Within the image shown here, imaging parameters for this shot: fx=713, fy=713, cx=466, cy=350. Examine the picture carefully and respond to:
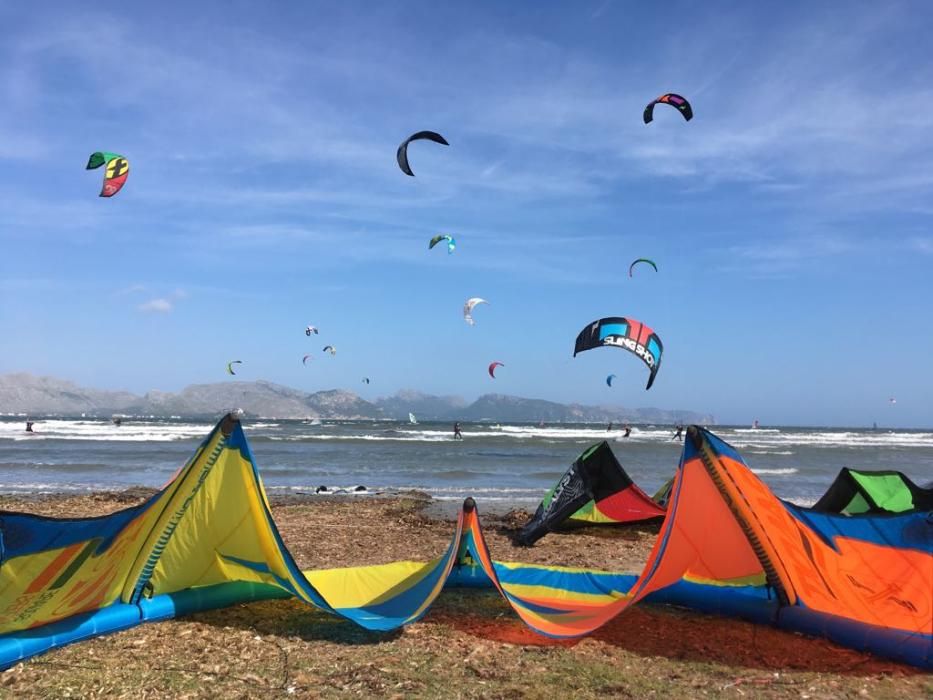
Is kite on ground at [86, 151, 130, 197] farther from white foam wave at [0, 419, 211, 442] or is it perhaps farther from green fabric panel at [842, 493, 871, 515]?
white foam wave at [0, 419, 211, 442]

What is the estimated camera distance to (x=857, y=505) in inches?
331

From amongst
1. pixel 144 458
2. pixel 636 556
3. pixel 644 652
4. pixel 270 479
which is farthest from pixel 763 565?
pixel 144 458

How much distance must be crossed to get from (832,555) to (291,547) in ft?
20.2

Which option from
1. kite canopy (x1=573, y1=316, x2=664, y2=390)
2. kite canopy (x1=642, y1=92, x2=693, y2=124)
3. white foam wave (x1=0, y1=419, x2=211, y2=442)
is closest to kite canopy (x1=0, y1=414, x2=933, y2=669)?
kite canopy (x1=573, y1=316, x2=664, y2=390)

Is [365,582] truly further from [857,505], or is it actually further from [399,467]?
[399,467]

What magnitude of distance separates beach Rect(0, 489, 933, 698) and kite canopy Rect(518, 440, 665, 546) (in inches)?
150

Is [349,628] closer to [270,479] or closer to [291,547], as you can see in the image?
[291,547]

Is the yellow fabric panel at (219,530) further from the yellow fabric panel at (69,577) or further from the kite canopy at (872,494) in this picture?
the kite canopy at (872,494)

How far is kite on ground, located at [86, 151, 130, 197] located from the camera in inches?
508

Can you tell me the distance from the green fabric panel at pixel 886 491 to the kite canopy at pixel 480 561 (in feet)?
11.0

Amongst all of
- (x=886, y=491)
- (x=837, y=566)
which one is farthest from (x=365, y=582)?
(x=886, y=491)


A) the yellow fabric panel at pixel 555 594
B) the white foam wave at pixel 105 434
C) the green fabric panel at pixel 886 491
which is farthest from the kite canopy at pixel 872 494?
the white foam wave at pixel 105 434

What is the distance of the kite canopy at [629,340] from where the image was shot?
6145 millimetres

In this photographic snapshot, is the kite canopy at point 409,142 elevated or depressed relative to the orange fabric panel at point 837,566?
elevated
